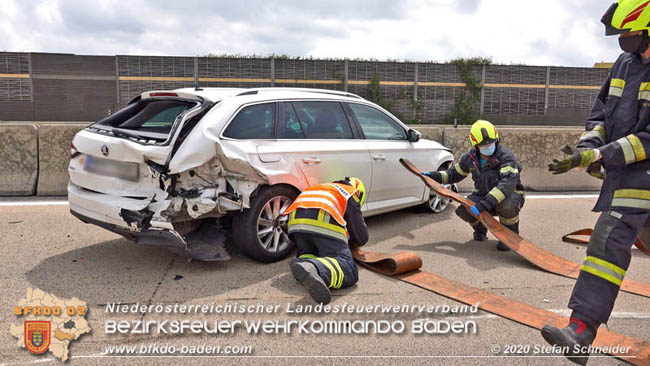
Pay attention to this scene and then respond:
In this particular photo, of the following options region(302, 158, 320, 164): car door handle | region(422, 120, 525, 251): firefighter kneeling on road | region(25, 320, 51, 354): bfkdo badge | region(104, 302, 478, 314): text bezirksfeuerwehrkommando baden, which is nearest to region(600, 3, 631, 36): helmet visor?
region(104, 302, 478, 314): text bezirksfeuerwehrkommando baden

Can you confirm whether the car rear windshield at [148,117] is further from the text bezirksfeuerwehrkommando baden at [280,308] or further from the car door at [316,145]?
the text bezirksfeuerwehrkommando baden at [280,308]

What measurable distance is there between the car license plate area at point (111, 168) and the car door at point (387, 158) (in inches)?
103

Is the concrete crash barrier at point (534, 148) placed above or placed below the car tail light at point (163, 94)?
below

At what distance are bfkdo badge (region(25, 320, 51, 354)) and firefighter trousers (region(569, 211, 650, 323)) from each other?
10.9 feet

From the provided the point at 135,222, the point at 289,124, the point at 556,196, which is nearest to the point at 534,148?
the point at 556,196

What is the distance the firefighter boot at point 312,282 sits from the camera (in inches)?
150

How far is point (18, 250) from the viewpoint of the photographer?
513 centimetres

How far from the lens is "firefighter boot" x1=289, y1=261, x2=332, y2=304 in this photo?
3.81 metres

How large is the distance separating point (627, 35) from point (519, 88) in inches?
1314

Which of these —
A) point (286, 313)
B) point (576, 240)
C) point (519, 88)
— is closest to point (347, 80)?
point (519, 88)

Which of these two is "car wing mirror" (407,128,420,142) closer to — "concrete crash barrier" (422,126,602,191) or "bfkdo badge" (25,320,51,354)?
"concrete crash barrier" (422,126,602,191)

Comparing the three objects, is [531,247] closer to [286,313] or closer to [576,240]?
[576,240]

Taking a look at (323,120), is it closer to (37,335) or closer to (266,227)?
(266,227)

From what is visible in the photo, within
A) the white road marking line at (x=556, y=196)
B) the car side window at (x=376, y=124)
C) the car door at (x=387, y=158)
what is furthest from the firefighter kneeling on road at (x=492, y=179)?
the white road marking line at (x=556, y=196)
